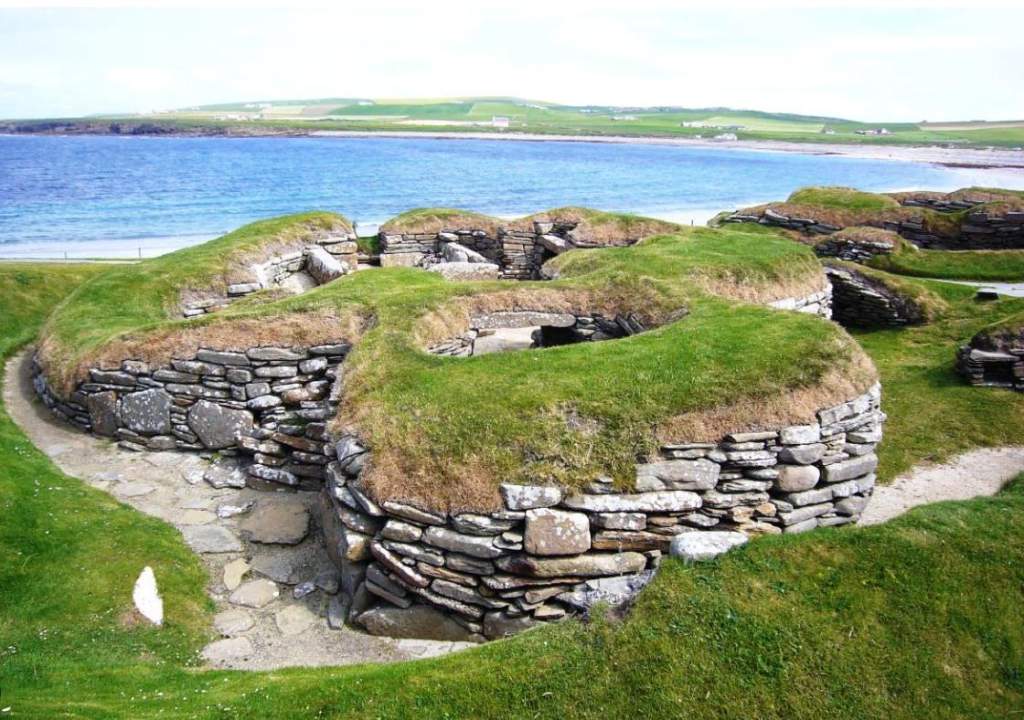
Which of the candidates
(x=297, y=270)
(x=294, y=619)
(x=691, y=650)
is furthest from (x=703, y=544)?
(x=297, y=270)

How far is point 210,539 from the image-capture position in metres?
11.8

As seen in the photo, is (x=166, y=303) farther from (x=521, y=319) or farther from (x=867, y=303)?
(x=867, y=303)

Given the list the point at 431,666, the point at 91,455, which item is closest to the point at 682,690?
the point at 431,666

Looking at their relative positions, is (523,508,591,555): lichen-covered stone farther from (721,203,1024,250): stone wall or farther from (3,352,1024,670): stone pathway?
(721,203,1024,250): stone wall

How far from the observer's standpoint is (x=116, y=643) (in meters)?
8.95

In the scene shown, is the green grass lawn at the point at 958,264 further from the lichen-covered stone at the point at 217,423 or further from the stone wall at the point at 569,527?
the lichen-covered stone at the point at 217,423

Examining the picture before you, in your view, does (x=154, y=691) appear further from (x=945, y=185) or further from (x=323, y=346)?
(x=945, y=185)

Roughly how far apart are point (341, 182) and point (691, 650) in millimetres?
86551

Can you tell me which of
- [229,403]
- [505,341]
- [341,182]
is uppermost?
[341,182]

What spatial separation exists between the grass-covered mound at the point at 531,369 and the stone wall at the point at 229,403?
0.45 metres

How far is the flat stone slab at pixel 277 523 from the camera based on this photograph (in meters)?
11.8

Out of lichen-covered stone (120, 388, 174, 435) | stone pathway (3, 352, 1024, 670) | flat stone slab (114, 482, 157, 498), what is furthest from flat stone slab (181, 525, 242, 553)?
lichen-covered stone (120, 388, 174, 435)

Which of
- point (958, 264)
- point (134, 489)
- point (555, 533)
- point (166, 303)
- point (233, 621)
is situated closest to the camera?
point (555, 533)

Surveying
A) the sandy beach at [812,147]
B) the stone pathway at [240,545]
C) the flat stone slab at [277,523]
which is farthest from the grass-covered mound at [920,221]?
the sandy beach at [812,147]
